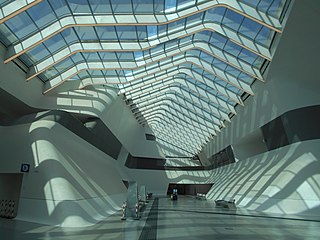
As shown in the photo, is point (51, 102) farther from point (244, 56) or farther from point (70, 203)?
point (244, 56)

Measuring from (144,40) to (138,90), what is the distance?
1112 cm

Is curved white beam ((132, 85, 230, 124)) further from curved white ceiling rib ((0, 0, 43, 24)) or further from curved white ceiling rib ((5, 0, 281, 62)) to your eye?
curved white ceiling rib ((0, 0, 43, 24))

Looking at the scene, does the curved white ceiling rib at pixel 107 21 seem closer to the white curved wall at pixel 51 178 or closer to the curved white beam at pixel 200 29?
the curved white beam at pixel 200 29

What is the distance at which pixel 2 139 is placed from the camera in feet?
47.4

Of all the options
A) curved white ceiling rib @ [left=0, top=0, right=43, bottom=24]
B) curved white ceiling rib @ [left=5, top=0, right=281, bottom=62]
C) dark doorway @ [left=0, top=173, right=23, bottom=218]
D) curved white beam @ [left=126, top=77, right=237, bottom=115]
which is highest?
curved white beam @ [left=126, top=77, right=237, bottom=115]

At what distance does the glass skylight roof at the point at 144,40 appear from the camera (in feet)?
43.1

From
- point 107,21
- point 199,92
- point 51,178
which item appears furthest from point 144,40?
point 199,92

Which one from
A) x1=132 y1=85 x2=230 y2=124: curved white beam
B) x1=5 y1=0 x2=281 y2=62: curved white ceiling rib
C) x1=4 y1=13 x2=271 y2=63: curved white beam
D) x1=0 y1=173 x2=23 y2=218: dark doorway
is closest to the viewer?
x1=0 y1=173 x2=23 y2=218: dark doorway

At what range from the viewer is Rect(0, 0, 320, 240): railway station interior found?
11.1m

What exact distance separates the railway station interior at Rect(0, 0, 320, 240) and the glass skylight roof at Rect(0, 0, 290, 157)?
7cm

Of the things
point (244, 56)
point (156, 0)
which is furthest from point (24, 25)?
point (244, 56)

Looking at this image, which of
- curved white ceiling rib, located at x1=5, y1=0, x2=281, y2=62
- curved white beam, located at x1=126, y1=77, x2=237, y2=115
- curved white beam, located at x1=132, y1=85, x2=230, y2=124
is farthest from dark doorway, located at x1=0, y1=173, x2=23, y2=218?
curved white beam, located at x1=132, y1=85, x2=230, y2=124

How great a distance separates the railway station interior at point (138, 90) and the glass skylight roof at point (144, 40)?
7 cm

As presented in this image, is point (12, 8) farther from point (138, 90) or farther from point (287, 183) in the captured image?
point (287, 183)
